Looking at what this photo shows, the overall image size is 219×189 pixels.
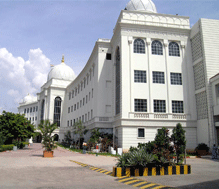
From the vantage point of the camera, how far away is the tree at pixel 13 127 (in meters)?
37.0

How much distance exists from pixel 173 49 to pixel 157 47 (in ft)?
8.46

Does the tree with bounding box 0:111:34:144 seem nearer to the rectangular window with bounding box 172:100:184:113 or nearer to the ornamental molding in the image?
the ornamental molding

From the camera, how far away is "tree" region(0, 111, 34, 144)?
37.0m

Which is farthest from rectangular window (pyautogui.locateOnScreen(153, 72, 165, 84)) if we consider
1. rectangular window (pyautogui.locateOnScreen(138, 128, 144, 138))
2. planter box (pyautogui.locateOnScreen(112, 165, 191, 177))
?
planter box (pyautogui.locateOnScreen(112, 165, 191, 177))

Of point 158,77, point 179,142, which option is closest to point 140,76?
point 158,77

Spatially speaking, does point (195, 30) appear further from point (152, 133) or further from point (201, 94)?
point (152, 133)

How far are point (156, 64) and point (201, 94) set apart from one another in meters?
7.47

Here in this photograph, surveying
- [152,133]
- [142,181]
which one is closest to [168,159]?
[142,181]

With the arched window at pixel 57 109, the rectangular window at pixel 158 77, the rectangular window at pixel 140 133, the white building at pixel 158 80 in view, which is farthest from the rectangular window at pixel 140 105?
the arched window at pixel 57 109

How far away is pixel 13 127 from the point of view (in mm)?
37188

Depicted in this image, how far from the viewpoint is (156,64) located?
32188 millimetres

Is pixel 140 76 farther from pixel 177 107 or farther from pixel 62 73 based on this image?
pixel 62 73

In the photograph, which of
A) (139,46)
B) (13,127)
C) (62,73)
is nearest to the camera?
(139,46)

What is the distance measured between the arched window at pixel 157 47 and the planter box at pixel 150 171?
76.1ft
